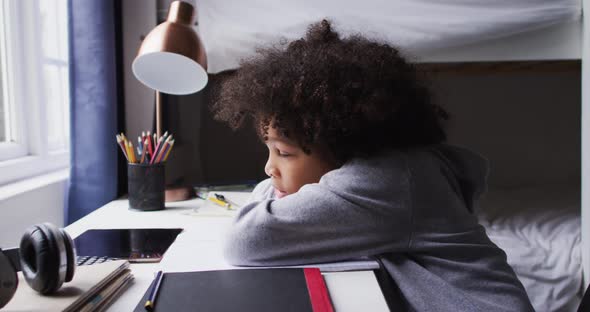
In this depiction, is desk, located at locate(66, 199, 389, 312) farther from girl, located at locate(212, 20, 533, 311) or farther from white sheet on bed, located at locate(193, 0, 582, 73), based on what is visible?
white sheet on bed, located at locate(193, 0, 582, 73)

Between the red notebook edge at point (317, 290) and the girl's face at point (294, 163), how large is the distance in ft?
0.63

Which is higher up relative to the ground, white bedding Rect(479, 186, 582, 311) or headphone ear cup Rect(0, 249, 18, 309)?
headphone ear cup Rect(0, 249, 18, 309)

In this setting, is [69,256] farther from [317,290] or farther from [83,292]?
[317,290]

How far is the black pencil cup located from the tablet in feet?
0.65

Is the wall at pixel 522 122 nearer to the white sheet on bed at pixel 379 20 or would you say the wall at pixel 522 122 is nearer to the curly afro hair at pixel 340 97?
the white sheet on bed at pixel 379 20

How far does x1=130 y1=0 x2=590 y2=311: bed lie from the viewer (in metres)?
1.19

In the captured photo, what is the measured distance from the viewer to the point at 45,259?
0.45 m

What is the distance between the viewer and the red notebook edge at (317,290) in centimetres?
48

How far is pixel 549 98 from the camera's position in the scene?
2301 mm

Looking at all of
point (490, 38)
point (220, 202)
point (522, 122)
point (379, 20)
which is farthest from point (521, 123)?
point (220, 202)

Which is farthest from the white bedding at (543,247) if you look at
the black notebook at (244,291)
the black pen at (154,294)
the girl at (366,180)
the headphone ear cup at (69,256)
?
the headphone ear cup at (69,256)

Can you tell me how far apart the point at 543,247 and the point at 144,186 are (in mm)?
1057

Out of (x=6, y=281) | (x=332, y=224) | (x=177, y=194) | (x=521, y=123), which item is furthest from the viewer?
(x=521, y=123)

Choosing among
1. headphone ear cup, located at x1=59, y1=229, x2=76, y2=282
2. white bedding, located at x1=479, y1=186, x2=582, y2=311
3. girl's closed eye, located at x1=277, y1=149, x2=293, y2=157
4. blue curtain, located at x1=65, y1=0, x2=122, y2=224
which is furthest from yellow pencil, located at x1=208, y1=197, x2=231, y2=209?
white bedding, located at x1=479, y1=186, x2=582, y2=311
